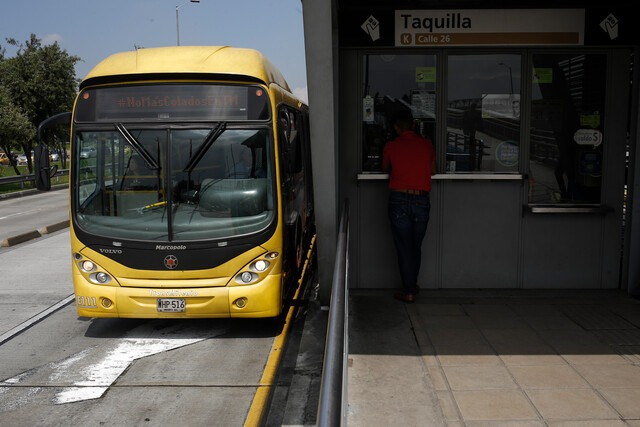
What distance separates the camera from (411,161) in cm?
689

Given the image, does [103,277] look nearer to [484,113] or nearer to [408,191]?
[408,191]

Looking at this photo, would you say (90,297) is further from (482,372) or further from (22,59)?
(22,59)

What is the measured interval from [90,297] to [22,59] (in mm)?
32192

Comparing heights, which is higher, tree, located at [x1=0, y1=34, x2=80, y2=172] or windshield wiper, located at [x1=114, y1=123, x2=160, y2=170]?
tree, located at [x1=0, y1=34, x2=80, y2=172]

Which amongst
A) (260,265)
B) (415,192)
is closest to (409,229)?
(415,192)

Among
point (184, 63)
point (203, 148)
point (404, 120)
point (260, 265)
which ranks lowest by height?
point (260, 265)

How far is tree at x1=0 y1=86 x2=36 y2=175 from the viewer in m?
29.8

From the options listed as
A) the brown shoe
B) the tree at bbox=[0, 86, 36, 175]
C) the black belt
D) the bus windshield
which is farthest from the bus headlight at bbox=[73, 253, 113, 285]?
the tree at bbox=[0, 86, 36, 175]

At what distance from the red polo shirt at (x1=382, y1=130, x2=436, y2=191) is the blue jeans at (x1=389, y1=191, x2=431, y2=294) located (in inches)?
5.6

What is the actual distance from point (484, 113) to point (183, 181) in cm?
337

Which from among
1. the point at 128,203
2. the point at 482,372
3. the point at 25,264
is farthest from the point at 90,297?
the point at 25,264

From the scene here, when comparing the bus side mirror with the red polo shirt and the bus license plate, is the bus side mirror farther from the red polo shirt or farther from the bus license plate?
the red polo shirt

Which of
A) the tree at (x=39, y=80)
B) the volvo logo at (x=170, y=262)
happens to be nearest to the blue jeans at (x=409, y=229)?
the volvo logo at (x=170, y=262)

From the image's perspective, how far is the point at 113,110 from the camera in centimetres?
736
